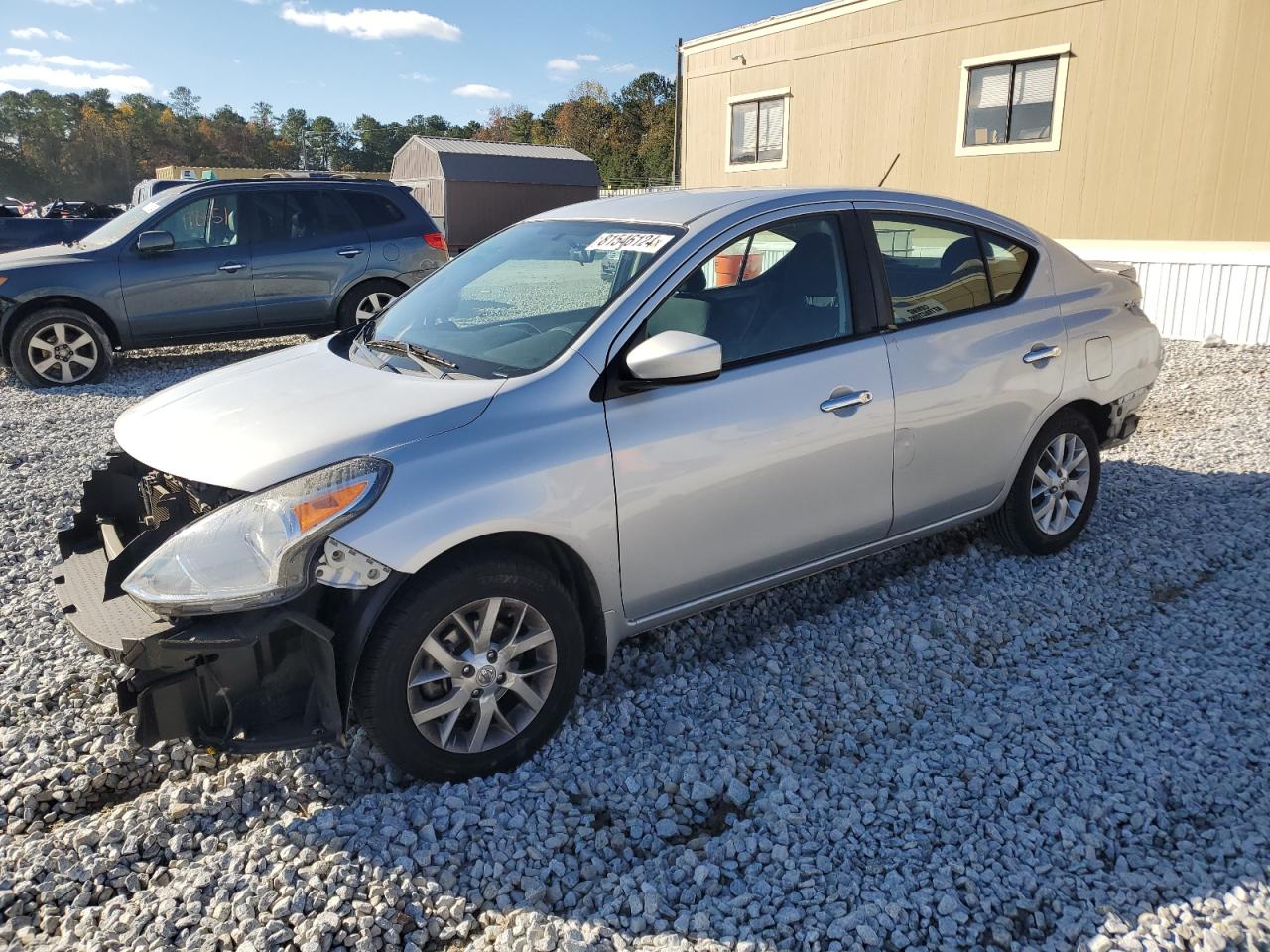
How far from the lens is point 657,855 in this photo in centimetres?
275

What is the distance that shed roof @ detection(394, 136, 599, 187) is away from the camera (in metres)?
26.7

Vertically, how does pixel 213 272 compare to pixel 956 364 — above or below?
above

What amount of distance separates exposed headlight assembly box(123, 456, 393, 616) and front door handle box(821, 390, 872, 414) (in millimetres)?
1678

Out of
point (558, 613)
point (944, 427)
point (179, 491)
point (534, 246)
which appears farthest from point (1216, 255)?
point (179, 491)

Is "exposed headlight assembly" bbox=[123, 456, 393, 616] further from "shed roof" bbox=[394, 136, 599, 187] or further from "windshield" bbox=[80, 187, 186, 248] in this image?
"shed roof" bbox=[394, 136, 599, 187]

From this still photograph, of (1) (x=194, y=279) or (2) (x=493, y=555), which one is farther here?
(1) (x=194, y=279)

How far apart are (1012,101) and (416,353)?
12.4 meters

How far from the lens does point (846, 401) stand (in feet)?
11.9

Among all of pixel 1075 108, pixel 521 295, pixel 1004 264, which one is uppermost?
pixel 1075 108

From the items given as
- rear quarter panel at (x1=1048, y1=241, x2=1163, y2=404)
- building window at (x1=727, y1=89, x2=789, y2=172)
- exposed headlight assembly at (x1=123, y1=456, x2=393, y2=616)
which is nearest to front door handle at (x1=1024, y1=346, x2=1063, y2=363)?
rear quarter panel at (x1=1048, y1=241, x2=1163, y2=404)

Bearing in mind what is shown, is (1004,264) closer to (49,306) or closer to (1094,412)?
(1094,412)

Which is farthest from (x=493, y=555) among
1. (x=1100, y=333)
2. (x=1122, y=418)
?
(x=1122, y=418)

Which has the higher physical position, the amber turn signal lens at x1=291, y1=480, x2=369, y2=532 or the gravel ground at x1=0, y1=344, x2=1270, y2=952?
the amber turn signal lens at x1=291, y1=480, x2=369, y2=532

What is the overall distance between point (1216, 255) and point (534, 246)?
9.71 m
